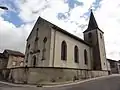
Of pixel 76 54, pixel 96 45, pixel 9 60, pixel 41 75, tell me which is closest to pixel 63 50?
pixel 76 54

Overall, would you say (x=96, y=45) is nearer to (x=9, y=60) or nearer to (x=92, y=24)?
(x=92, y=24)

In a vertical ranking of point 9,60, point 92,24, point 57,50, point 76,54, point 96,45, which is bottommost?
point 9,60

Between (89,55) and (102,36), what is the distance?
9512 mm

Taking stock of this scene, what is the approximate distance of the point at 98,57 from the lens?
95.8ft

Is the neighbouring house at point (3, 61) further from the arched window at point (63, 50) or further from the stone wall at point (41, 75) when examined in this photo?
the arched window at point (63, 50)

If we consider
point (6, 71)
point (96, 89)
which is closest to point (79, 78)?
point (96, 89)

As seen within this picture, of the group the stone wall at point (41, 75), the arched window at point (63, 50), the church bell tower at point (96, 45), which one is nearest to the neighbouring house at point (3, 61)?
the stone wall at point (41, 75)

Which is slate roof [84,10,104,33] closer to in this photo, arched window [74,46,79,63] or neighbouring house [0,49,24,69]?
arched window [74,46,79,63]

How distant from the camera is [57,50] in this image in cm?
1955

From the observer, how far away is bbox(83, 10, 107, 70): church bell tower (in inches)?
1141

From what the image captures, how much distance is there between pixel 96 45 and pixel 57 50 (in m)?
15.0

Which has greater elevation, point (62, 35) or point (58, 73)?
point (62, 35)

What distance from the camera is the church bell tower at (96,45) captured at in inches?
1141

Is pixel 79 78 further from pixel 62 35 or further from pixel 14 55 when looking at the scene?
pixel 14 55
